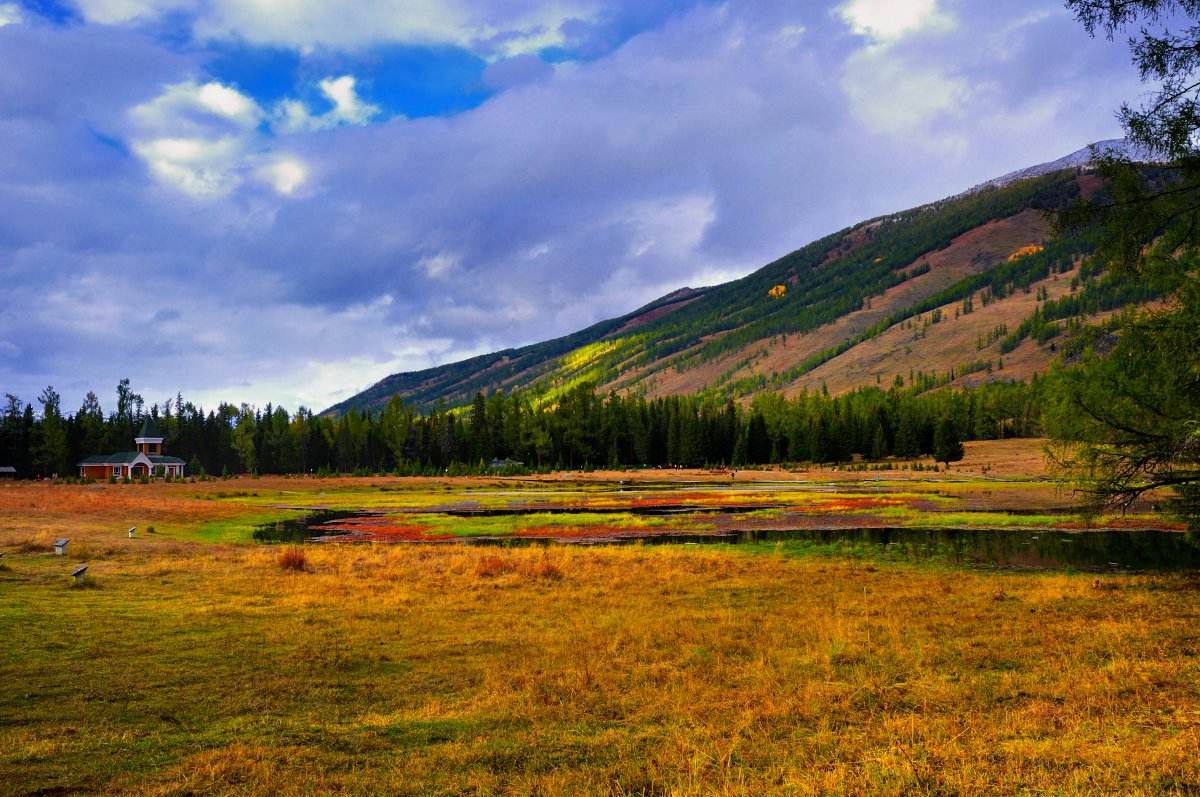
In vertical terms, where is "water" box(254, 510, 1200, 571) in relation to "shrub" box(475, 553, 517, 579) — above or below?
below

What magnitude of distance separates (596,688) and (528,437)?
153422 millimetres

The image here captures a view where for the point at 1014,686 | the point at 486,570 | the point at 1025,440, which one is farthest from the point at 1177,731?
the point at 1025,440

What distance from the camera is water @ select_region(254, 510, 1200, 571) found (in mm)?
32219

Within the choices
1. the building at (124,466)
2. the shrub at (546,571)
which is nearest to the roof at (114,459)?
the building at (124,466)

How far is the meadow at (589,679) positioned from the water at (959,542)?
14.4 feet

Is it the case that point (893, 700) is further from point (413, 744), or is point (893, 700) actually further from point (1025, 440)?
point (1025, 440)

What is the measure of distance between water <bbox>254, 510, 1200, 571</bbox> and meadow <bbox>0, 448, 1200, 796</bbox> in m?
4.39

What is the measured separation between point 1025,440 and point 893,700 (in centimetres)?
17931

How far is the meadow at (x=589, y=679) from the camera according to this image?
30.0ft

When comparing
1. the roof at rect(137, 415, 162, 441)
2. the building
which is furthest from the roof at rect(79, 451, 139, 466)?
the roof at rect(137, 415, 162, 441)

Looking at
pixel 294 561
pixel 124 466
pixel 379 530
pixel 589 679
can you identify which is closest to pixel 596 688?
pixel 589 679

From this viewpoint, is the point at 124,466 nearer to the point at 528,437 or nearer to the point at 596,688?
the point at 528,437

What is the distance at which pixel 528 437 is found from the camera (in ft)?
545

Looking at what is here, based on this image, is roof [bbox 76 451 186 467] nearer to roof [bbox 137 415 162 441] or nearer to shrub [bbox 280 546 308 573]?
roof [bbox 137 415 162 441]
